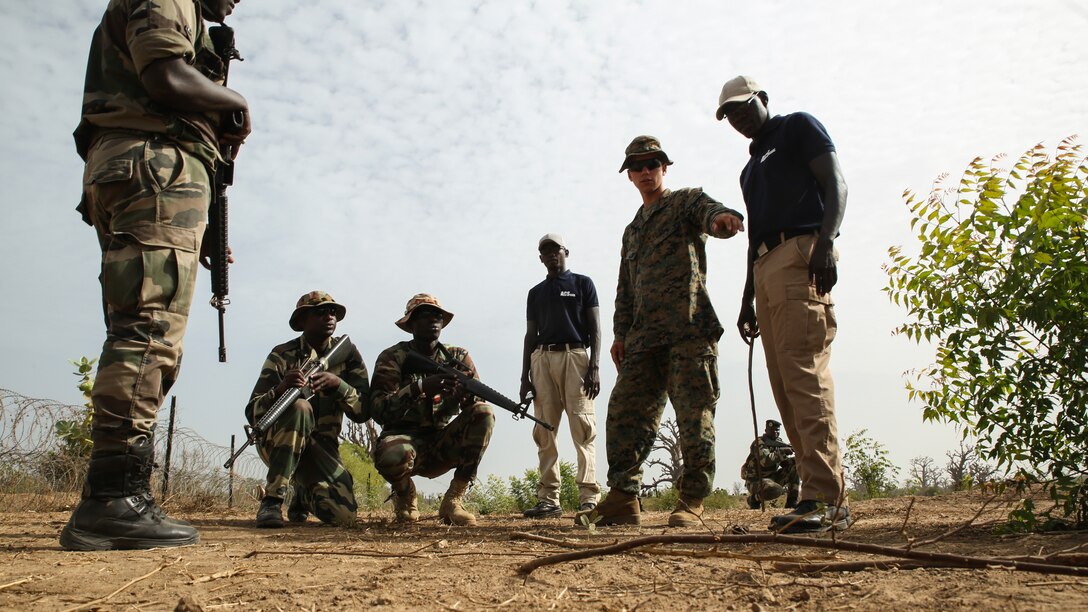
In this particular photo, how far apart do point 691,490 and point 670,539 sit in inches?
90.6

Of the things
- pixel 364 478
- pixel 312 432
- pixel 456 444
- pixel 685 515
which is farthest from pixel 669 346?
pixel 364 478

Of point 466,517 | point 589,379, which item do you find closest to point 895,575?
point 466,517

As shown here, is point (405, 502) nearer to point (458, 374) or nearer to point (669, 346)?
point (458, 374)

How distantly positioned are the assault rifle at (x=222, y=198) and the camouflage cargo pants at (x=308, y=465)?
97 centimetres

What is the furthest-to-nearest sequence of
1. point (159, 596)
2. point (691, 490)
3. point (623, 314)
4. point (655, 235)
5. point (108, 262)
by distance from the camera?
point (623, 314)
point (655, 235)
point (691, 490)
point (108, 262)
point (159, 596)

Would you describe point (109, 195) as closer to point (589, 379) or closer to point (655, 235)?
point (655, 235)

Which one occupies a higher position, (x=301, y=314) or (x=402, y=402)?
(x=301, y=314)

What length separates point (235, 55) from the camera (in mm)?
3439

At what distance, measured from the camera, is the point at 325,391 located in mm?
5020

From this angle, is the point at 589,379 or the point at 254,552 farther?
the point at 589,379

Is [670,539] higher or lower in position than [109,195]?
lower

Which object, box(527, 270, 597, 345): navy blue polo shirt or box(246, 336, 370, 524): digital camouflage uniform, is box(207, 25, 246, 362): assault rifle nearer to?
box(246, 336, 370, 524): digital camouflage uniform

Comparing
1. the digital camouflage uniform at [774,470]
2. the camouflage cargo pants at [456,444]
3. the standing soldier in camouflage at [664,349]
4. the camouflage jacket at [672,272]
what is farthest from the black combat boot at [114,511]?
the digital camouflage uniform at [774,470]

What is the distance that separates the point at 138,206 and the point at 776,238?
111 inches
